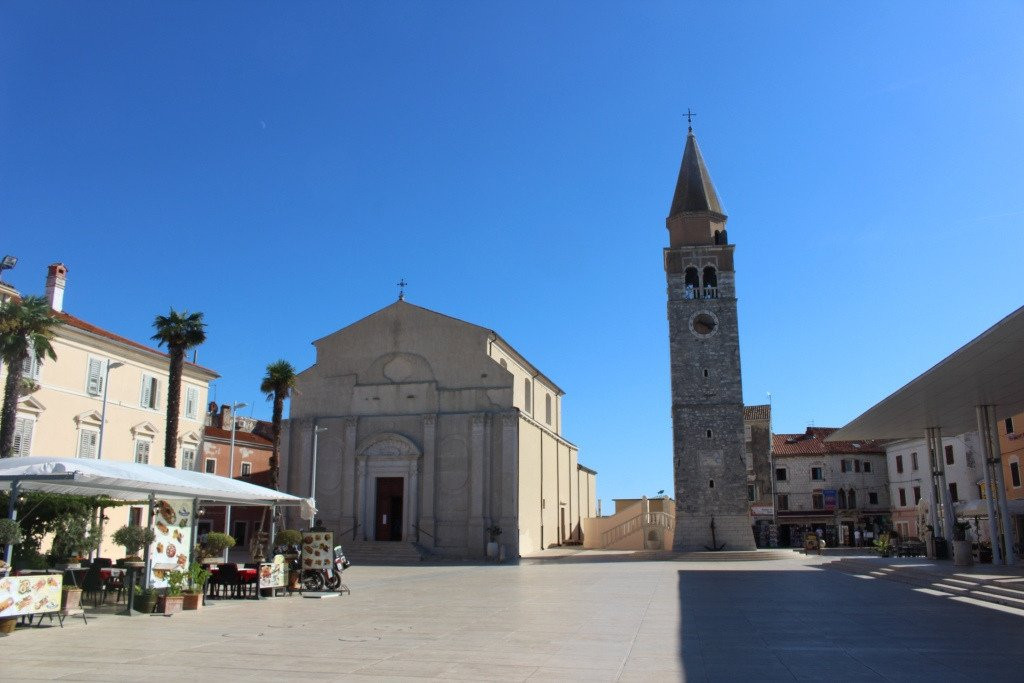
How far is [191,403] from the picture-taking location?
3994cm

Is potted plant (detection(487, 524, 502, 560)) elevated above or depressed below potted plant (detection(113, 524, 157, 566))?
below

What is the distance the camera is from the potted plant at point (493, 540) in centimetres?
3616

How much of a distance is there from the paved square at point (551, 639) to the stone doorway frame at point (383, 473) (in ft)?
61.5

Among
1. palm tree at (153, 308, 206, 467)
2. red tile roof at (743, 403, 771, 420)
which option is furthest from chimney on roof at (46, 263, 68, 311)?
red tile roof at (743, 403, 771, 420)

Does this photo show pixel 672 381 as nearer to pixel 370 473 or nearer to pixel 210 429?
pixel 370 473

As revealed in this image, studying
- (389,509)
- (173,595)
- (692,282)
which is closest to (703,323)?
(692,282)

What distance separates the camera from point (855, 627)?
12969 mm

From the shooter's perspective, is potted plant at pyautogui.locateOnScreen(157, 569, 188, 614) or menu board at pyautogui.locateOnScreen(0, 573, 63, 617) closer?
menu board at pyautogui.locateOnScreen(0, 573, 63, 617)

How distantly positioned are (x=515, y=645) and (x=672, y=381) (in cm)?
3340

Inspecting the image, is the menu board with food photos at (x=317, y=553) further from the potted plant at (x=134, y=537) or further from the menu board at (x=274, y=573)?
the potted plant at (x=134, y=537)

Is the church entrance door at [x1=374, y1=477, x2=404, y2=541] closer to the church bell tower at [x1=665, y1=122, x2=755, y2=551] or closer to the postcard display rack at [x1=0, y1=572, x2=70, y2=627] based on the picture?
the church bell tower at [x1=665, y1=122, x2=755, y2=551]

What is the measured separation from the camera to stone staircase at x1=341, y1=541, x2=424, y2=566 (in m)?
36.1

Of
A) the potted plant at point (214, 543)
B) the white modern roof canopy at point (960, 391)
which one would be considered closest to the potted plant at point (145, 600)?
the potted plant at point (214, 543)

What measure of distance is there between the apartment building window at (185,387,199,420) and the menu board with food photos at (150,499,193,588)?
78.9 feet
